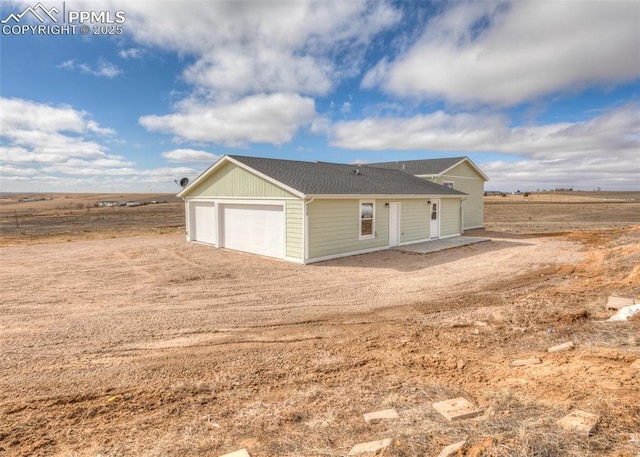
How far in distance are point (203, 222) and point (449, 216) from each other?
12.8 metres

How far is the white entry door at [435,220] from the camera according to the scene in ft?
59.4

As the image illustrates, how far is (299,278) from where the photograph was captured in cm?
1024

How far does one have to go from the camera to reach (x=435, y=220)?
18.3 meters

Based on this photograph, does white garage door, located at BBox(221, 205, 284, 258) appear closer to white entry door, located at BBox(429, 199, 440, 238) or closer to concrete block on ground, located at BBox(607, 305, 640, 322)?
white entry door, located at BBox(429, 199, 440, 238)

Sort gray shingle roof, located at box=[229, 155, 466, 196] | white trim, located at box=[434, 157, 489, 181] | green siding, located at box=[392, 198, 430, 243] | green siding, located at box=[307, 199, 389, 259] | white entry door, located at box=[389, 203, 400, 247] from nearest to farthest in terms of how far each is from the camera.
→ green siding, located at box=[307, 199, 389, 259] → gray shingle roof, located at box=[229, 155, 466, 196] → white entry door, located at box=[389, 203, 400, 247] → green siding, located at box=[392, 198, 430, 243] → white trim, located at box=[434, 157, 489, 181]

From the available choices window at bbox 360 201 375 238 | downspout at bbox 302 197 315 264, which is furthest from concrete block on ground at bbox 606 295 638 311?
window at bbox 360 201 375 238

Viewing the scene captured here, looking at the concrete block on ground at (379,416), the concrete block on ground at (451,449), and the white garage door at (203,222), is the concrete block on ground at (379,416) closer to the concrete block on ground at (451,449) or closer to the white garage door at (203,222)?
the concrete block on ground at (451,449)

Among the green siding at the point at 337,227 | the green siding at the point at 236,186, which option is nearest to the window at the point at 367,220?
the green siding at the point at 337,227

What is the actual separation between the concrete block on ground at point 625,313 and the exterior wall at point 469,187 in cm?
1666

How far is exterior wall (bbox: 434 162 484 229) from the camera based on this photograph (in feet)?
75.4

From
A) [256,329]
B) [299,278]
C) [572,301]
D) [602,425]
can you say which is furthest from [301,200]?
[602,425]

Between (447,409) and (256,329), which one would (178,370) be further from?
(447,409)

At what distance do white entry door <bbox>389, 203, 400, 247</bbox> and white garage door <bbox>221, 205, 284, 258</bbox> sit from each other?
16.5 ft

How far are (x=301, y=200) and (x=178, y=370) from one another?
26.4 ft
